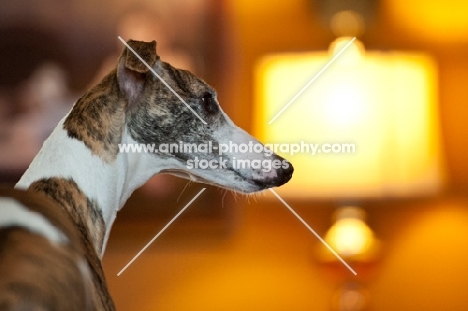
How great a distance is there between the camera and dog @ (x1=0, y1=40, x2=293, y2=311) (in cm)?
61

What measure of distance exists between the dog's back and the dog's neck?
0.12m

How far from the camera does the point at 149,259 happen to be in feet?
5.41

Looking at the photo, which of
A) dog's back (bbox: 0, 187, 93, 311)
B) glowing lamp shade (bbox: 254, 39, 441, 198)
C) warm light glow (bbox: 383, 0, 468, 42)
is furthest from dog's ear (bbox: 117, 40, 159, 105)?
warm light glow (bbox: 383, 0, 468, 42)

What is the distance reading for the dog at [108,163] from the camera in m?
0.61

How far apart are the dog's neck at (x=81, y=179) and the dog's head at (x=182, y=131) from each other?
0.9 inches

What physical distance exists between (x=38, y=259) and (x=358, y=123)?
1.02 metres

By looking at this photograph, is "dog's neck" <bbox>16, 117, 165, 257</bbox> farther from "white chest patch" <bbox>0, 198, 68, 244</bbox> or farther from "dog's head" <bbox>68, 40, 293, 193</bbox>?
"white chest patch" <bbox>0, 198, 68, 244</bbox>

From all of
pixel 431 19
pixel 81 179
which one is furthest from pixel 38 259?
pixel 431 19

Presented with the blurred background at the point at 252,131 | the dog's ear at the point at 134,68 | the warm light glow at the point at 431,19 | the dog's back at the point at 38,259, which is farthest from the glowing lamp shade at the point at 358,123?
the dog's back at the point at 38,259

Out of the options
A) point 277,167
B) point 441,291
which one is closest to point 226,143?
point 277,167

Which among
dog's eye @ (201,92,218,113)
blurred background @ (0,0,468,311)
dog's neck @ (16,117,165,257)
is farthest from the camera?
blurred background @ (0,0,468,311)

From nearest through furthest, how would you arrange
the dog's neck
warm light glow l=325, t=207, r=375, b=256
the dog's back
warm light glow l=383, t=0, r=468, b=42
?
the dog's back, the dog's neck, warm light glow l=325, t=207, r=375, b=256, warm light glow l=383, t=0, r=468, b=42

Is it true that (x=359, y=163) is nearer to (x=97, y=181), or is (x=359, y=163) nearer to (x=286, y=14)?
(x=286, y=14)

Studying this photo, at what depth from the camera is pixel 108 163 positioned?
33.8 inches
